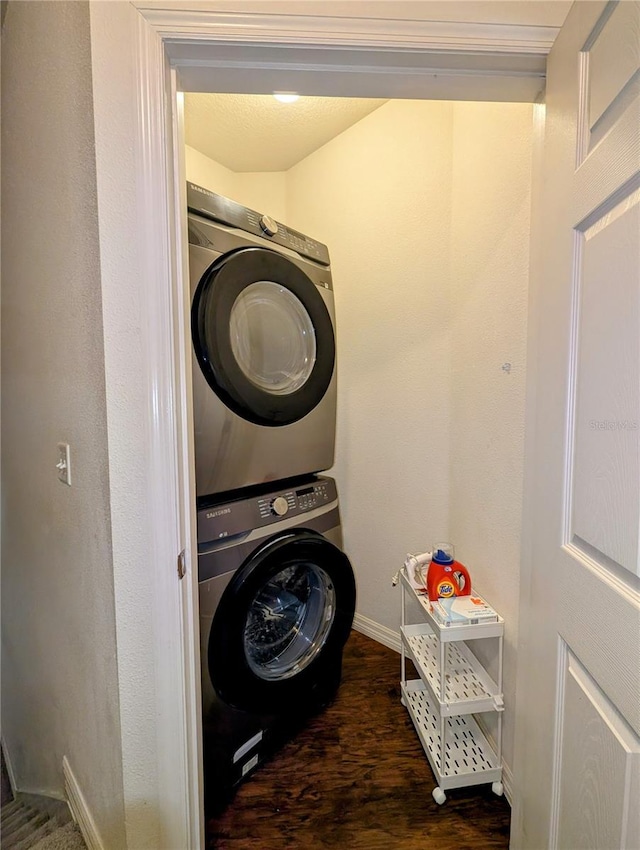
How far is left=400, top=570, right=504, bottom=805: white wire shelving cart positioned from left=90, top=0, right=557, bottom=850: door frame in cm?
75

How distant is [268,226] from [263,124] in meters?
0.86

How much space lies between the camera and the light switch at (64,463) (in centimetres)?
104

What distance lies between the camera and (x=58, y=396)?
1.07 metres

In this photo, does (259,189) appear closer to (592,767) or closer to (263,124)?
(263,124)

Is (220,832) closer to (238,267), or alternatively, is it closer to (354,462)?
(354,462)

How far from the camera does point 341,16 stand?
2.68 ft

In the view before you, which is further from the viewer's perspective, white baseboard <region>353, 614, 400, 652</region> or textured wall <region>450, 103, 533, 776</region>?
white baseboard <region>353, 614, 400, 652</region>

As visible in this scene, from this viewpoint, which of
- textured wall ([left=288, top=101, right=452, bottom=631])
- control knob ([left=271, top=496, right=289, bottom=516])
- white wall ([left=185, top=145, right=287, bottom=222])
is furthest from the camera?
white wall ([left=185, top=145, right=287, bottom=222])

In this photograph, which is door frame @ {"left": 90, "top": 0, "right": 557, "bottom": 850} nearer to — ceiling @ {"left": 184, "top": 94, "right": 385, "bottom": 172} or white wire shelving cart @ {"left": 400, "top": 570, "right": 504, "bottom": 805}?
white wire shelving cart @ {"left": 400, "top": 570, "right": 504, "bottom": 805}

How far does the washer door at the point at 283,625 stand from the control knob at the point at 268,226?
1.02 meters

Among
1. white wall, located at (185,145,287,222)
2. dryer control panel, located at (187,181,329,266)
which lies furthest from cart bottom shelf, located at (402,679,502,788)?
white wall, located at (185,145,287,222)

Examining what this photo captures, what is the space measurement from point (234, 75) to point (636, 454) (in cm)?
105

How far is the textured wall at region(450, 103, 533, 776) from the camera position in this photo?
4.16ft

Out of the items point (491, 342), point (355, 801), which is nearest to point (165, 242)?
point (491, 342)
